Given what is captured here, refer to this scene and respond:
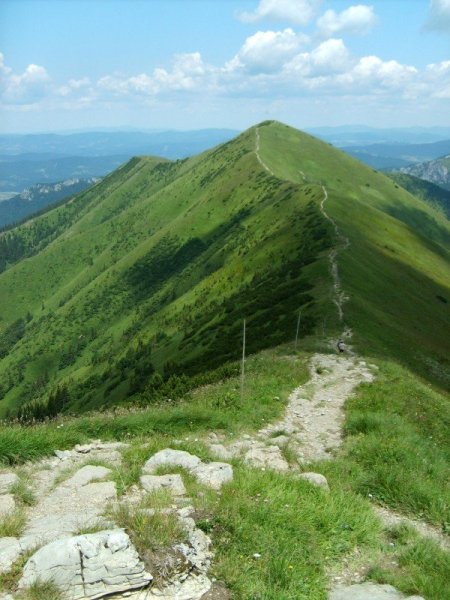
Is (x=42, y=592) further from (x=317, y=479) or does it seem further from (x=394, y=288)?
(x=394, y=288)

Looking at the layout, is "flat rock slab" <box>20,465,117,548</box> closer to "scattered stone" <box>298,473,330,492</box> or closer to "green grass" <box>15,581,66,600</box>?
"green grass" <box>15,581,66,600</box>

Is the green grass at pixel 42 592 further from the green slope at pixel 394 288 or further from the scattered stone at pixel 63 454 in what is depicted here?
the green slope at pixel 394 288

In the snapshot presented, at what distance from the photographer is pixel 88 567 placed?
782cm

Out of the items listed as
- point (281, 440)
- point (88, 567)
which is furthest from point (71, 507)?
point (281, 440)

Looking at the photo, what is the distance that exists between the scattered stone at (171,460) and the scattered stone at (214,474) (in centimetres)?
29

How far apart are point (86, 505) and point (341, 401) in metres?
15.6

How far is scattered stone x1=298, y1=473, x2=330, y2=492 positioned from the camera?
1229cm

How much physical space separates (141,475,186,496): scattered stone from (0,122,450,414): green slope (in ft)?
61.3

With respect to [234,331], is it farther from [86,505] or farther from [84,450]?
[86,505]

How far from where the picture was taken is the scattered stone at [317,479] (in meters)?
12.3

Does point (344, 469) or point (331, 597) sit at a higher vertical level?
point (331, 597)

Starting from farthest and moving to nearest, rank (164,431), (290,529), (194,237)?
1. (194,237)
2. (164,431)
3. (290,529)

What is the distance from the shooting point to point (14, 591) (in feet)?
24.6

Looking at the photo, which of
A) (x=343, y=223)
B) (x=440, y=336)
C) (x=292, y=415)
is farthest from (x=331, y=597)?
(x=343, y=223)
